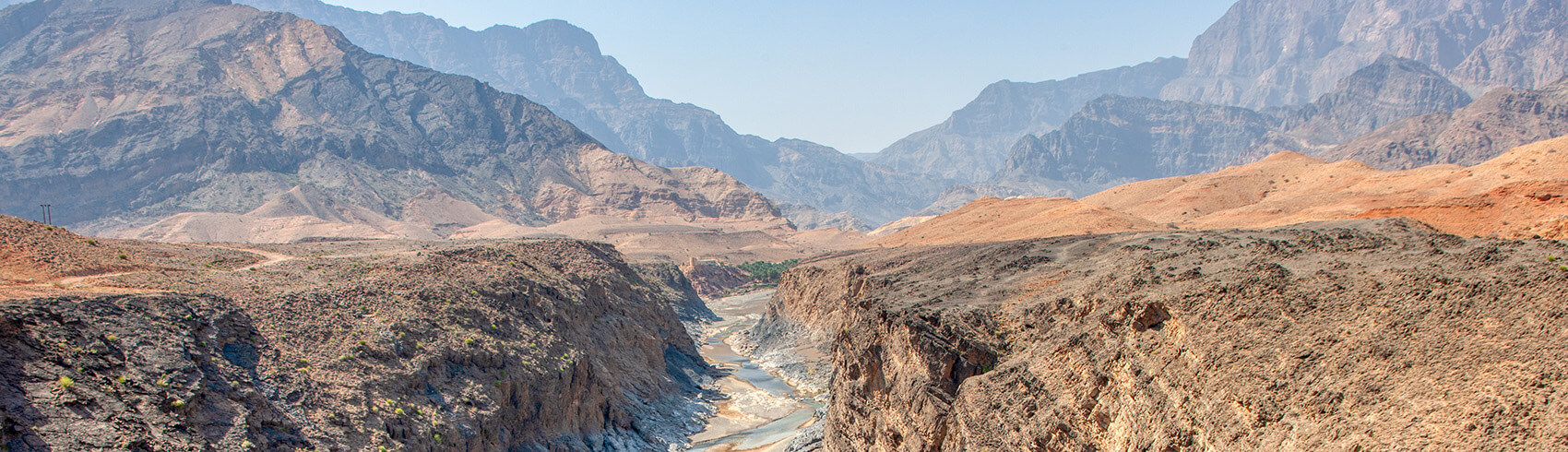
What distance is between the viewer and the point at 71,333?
21.6m

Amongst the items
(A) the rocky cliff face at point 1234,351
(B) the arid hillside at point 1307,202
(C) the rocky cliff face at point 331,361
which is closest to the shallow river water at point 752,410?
(C) the rocky cliff face at point 331,361

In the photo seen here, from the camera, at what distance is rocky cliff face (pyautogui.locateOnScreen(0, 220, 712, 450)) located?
20.7 meters

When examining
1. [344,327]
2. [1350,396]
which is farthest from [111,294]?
[1350,396]

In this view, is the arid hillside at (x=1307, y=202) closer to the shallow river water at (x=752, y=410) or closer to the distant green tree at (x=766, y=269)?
the distant green tree at (x=766, y=269)

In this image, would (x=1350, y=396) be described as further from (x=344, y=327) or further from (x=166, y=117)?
(x=166, y=117)

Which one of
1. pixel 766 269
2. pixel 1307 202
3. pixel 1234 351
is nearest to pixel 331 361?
pixel 1234 351

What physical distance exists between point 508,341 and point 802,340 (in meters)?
29.8

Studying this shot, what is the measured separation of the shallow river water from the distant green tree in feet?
170

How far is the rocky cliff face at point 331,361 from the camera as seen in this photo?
2066cm

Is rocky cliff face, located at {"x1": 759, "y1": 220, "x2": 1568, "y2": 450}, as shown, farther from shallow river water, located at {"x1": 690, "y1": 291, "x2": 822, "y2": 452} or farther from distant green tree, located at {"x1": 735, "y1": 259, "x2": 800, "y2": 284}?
distant green tree, located at {"x1": 735, "y1": 259, "x2": 800, "y2": 284}

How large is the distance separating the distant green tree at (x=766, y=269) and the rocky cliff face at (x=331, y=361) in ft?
238

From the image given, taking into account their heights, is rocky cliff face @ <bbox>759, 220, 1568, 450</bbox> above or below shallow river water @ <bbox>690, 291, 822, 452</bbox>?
above

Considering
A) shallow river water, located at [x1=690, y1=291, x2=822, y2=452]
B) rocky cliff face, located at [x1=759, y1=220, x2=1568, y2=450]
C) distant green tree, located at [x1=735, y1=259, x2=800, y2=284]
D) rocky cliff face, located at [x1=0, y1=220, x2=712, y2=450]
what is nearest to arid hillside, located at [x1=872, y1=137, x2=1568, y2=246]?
rocky cliff face, located at [x1=759, y1=220, x2=1568, y2=450]

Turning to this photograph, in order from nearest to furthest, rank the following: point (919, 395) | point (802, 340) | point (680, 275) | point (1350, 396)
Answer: point (1350, 396) < point (919, 395) < point (802, 340) < point (680, 275)
